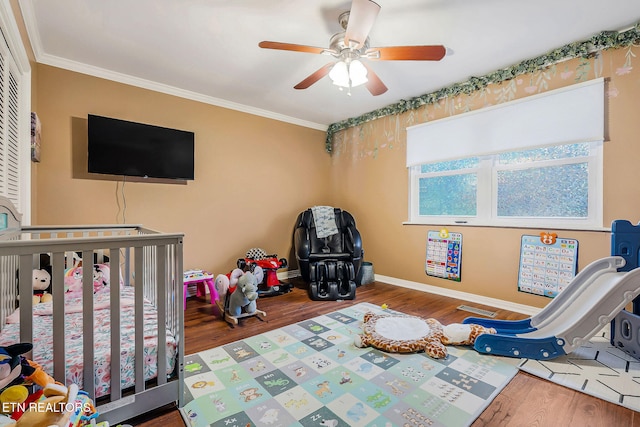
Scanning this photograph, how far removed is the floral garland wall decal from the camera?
85.3 inches

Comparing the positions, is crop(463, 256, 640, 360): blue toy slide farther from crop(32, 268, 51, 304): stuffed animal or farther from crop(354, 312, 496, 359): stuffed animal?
crop(32, 268, 51, 304): stuffed animal

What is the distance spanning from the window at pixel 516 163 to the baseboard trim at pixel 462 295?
2.56ft

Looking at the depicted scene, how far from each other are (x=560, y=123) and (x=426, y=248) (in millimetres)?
1749

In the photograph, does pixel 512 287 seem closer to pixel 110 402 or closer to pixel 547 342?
pixel 547 342

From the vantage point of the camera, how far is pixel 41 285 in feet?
6.31

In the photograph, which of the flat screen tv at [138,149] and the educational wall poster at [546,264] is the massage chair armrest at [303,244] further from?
the educational wall poster at [546,264]

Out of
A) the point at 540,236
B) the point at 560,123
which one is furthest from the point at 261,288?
the point at 560,123

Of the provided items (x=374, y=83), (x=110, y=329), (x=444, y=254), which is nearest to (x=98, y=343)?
(x=110, y=329)

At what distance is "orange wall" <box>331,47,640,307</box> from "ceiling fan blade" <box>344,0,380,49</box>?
181cm

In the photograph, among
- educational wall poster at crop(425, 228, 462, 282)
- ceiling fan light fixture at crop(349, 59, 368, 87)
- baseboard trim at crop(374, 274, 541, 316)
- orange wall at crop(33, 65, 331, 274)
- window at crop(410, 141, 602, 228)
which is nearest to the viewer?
ceiling fan light fixture at crop(349, 59, 368, 87)

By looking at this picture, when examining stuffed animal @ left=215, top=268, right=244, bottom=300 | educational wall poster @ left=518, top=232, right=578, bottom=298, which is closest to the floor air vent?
educational wall poster @ left=518, top=232, right=578, bottom=298

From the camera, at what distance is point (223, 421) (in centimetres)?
134

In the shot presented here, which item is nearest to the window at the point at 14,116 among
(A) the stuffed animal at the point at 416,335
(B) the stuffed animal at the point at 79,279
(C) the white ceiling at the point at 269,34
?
(C) the white ceiling at the point at 269,34

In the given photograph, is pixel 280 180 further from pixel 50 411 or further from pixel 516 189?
pixel 50 411
